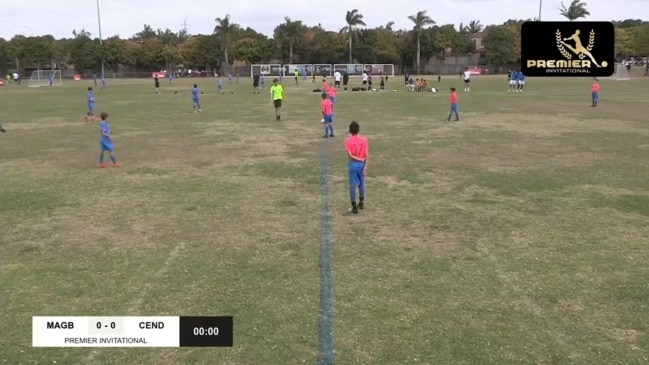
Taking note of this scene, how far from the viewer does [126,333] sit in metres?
5.34

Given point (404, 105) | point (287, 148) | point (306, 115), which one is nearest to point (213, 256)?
point (287, 148)

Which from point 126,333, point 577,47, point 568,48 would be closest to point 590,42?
point 577,47

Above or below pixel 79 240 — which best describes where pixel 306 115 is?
above

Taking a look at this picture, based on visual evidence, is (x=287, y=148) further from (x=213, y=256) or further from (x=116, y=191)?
(x=213, y=256)

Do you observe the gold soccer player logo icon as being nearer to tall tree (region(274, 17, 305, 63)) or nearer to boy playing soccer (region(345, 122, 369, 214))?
boy playing soccer (region(345, 122, 369, 214))

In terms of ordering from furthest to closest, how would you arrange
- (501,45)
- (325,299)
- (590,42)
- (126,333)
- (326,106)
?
(501,45)
(326,106)
(590,42)
(325,299)
(126,333)

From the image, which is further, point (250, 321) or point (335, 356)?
point (250, 321)

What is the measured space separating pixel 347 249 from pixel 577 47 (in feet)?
17.6

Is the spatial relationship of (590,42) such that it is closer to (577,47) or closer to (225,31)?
(577,47)

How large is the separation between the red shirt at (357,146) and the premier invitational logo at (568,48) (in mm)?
3057

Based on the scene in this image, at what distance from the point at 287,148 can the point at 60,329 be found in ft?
38.8

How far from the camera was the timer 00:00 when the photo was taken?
212 inches

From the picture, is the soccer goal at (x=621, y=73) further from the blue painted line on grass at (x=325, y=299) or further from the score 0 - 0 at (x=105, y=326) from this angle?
the score 0 - 0 at (x=105, y=326)

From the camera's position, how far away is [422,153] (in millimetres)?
15695
